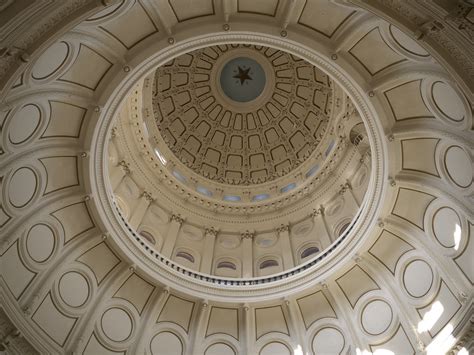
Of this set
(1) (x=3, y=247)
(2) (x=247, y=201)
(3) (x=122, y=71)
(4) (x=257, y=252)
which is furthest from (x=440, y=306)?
(1) (x=3, y=247)

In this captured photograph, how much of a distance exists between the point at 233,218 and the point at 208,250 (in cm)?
273

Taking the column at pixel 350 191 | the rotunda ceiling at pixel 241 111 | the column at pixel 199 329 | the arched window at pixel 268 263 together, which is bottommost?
the column at pixel 199 329

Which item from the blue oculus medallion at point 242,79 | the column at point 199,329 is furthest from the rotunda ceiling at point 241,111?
the column at point 199,329

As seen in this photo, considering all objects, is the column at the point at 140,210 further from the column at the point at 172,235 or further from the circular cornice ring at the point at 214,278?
the circular cornice ring at the point at 214,278

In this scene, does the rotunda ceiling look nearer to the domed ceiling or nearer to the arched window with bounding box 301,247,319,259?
the domed ceiling

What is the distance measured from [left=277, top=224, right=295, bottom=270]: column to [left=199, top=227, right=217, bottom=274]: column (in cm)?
367

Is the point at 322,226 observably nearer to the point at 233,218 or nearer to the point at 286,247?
the point at 286,247

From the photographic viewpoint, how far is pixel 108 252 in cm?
1970

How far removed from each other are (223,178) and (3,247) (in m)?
15.3

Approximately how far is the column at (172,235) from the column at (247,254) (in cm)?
366


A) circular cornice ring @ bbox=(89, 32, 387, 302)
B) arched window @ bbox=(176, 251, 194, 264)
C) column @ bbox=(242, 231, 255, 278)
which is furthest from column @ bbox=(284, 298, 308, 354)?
arched window @ bbox=(176, 251, 194, 264)

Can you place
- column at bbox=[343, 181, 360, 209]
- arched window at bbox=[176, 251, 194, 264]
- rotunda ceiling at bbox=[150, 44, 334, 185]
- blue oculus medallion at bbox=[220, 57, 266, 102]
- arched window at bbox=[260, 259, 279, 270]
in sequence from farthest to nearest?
1. blue oculus medallion at bbox=[220, 57, 266, 102]
2. rotunda ceiling at bbox=[150, 44, 334, 185]
3. arched window at bbox=[260, 259, 279, 270]
4. arched window at bbox=[176, 251, 194, 264]
5. column at bbox=[343, 181, 360, 209]

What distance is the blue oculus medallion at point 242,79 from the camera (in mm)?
28562

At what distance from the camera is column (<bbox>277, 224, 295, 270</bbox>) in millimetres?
23344
